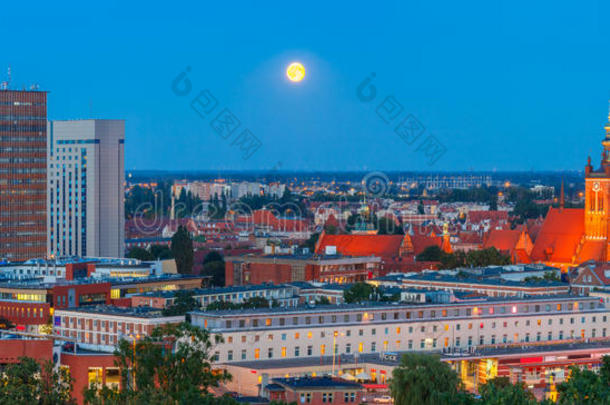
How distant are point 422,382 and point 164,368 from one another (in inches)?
457

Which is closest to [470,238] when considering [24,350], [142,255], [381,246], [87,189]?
[381,246]

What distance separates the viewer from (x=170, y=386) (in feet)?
212

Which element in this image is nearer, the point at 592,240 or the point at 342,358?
the point at 342,358

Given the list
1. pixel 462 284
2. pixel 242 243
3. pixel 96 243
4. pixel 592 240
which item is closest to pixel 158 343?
pixel 462 284

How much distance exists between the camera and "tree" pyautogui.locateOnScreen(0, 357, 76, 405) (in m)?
60.7

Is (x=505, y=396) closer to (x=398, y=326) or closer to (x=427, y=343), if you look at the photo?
(x=398, y=326)

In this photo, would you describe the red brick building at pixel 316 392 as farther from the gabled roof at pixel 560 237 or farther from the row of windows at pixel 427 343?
the gabled roof at pixel 560 237

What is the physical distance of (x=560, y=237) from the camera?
140 m

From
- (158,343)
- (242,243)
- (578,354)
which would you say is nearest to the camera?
(158,343)

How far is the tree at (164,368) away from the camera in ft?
201

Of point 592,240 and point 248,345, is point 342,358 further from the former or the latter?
point 592,240

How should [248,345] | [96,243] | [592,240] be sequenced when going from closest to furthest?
[248,345] < [592,240] < [96,243]

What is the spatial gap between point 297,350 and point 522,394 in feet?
78.9

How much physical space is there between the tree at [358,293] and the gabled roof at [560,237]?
42047mm
